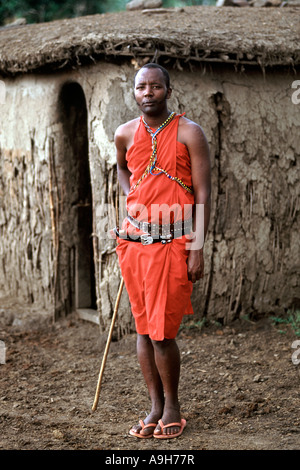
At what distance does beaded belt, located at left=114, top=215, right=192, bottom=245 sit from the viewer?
11.2 ft

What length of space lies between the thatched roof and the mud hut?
0.04 ft

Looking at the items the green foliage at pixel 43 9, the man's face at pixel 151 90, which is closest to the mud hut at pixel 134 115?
the man's face at pixel 151 90

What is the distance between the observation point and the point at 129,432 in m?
3.56

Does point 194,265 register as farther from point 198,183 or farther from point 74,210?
point 74,210

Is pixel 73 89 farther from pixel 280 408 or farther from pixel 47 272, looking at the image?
pixel 280 408

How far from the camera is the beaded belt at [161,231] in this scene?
11.2ft

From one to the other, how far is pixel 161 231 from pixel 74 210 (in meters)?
2.65

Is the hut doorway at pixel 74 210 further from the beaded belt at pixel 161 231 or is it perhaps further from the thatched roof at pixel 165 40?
the beaded belt at pixel 161 231

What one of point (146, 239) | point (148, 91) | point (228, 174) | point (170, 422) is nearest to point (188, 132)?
point (148, 91)

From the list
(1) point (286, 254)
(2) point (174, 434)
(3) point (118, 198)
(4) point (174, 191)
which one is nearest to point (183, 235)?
(4) point (174, 191)

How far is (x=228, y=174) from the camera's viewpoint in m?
5.39

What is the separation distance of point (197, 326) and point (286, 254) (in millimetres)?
1036

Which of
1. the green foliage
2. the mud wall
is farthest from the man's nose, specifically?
the green foliage

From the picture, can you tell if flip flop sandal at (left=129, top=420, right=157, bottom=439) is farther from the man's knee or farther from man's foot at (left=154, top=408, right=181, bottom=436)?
the man's knee
